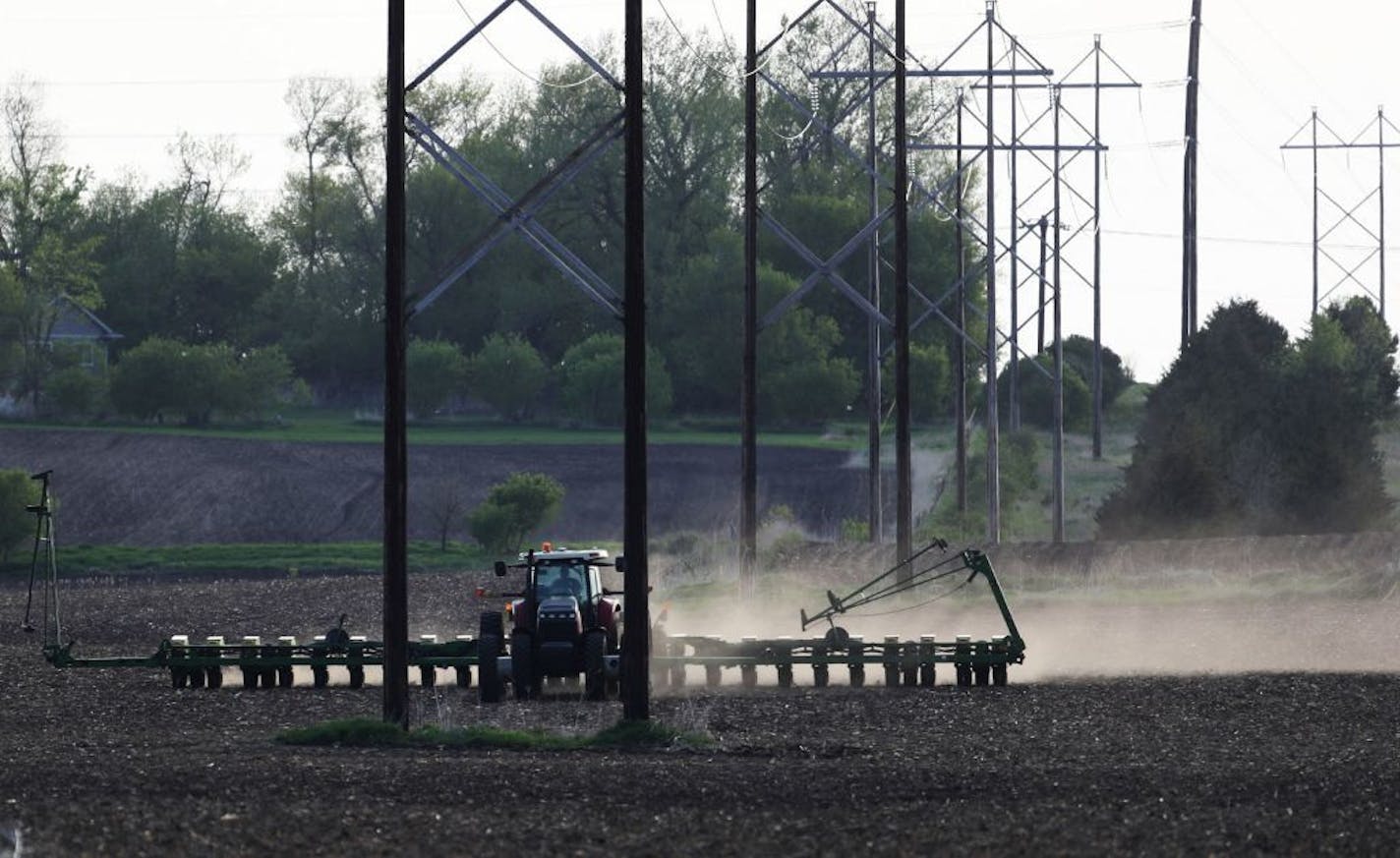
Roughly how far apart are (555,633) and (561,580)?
88 centimetres

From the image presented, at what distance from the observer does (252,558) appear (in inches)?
3135

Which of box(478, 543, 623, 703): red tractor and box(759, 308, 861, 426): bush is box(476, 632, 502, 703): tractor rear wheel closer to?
box(478, 543, 623, 703): red tractor

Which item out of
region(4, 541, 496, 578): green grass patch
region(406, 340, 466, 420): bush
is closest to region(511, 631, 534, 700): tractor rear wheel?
region(4, 541, 496, 578): green grass patch

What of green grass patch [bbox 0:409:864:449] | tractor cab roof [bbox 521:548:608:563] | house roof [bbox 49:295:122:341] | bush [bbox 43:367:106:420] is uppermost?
house roof [bbox 49:295:122:341]

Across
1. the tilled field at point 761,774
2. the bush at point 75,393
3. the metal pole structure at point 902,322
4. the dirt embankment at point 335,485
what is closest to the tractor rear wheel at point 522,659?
the tilled field at point 761,774

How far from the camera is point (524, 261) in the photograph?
124688 millimetres

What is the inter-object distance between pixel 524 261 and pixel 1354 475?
190 ft

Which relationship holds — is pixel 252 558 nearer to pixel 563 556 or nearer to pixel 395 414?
pixel 563 556

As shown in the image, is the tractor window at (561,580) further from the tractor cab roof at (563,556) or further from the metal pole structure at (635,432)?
the metal pole structure at (635,432)

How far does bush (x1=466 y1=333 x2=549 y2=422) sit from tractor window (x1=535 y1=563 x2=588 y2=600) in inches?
3110

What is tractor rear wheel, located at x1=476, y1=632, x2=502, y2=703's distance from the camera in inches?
1389

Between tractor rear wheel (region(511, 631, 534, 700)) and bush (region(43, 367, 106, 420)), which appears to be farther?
bush (region(43, 367, 106, 420))

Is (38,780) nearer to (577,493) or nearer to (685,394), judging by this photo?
(577,493)

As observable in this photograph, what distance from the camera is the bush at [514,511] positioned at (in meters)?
79.1
